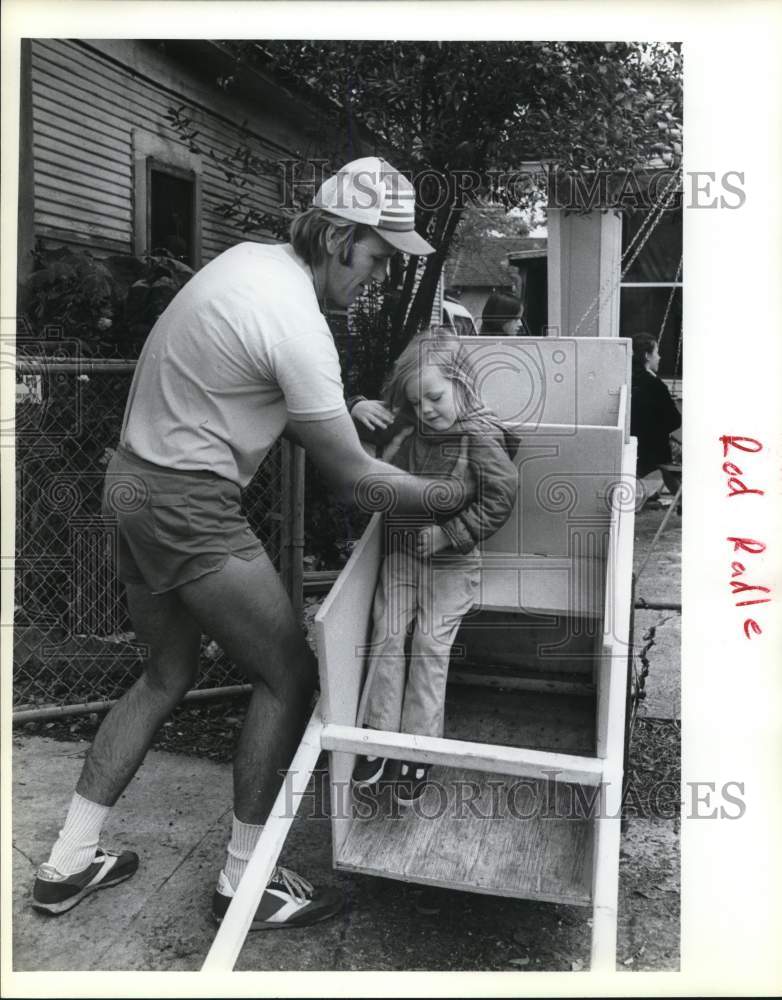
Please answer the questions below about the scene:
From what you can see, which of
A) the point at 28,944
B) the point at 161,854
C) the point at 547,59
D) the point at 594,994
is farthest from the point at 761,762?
the point at 547,59

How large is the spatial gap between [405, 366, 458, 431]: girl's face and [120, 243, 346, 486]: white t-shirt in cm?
45

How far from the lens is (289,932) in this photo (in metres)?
2.72

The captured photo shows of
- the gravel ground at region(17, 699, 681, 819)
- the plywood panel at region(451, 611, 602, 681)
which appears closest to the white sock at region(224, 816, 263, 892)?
the gravel ground at region(17, 699, 681, 819)

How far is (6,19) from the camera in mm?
2520

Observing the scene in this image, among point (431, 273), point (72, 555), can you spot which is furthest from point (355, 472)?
point (431, 273)

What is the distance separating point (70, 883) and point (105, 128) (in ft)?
16.1

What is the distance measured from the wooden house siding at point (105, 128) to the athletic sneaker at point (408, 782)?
11.8 feet

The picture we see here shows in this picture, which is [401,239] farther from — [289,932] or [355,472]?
[289,932]

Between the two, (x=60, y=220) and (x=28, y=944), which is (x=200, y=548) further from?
(x=60, y=220)

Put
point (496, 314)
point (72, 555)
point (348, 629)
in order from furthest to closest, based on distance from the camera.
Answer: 1. point (496, 314)
2. point (72, 555)
3. point (348, 629)

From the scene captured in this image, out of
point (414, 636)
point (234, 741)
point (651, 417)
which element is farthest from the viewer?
point (651, 417)

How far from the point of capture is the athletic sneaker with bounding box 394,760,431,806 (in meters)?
2.88

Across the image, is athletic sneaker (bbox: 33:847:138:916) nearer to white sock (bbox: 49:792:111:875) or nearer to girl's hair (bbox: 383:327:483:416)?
white sock (bbox: 49:792:111:875)

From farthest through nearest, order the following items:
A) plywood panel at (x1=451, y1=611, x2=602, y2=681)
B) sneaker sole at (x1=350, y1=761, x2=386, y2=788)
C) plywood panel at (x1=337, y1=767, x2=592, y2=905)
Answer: plywood panel at (x1=451, y1=611, x2=602, y2=681), sneaker sole at (x1=350, y1=761, x2=386, y2=788), plywood panel at (x1=337, y1=767, x2=592, y2=905)
